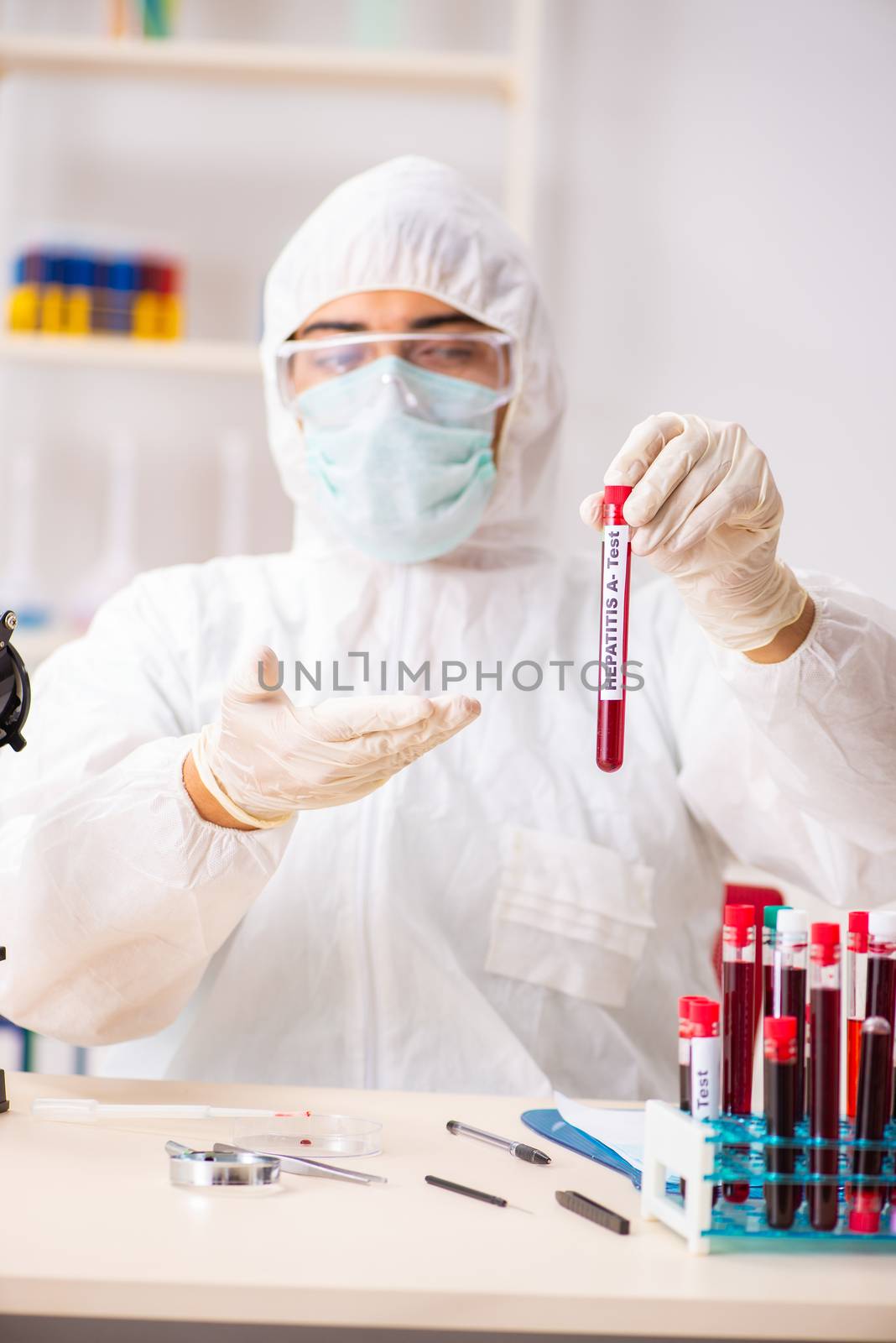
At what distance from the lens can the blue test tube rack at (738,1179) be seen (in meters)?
0.65

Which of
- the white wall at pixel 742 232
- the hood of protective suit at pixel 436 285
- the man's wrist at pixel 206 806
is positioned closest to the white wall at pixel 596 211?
the white wall at pixel 742 232

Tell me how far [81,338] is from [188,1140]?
1.44m

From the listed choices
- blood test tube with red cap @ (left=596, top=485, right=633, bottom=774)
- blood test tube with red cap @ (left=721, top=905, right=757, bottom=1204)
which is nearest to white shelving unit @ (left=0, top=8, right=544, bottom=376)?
blood test tube with red cap @ (left=596, top=485, right=633, bottom=774)

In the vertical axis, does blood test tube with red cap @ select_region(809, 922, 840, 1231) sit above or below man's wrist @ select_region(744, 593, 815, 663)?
below

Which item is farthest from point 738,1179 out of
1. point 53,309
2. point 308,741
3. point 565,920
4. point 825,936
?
point 53,309

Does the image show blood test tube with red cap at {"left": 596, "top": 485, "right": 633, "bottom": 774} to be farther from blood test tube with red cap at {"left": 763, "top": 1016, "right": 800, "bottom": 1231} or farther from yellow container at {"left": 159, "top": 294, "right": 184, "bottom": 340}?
yellow container at {"left": 159, "top": 294, "right": 184, "bottom": 340}

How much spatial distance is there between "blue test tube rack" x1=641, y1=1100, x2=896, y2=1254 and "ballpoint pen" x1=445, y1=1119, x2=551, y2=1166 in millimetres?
130

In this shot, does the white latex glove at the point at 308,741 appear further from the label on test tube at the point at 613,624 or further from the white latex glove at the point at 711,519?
the white latex glove at the point at 711,519

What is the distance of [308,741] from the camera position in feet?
2.87

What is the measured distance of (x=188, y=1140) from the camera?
2.70 ft

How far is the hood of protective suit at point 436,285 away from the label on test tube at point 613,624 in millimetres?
530

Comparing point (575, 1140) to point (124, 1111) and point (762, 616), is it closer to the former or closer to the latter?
point (124, 1111)

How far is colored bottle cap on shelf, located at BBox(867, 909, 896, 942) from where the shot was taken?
71 centimetres

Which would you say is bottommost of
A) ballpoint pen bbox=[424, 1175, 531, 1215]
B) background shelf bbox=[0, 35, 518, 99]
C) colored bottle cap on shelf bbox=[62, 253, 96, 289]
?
ballpoint pen bbox=[424, 1175, 531, 1215]
